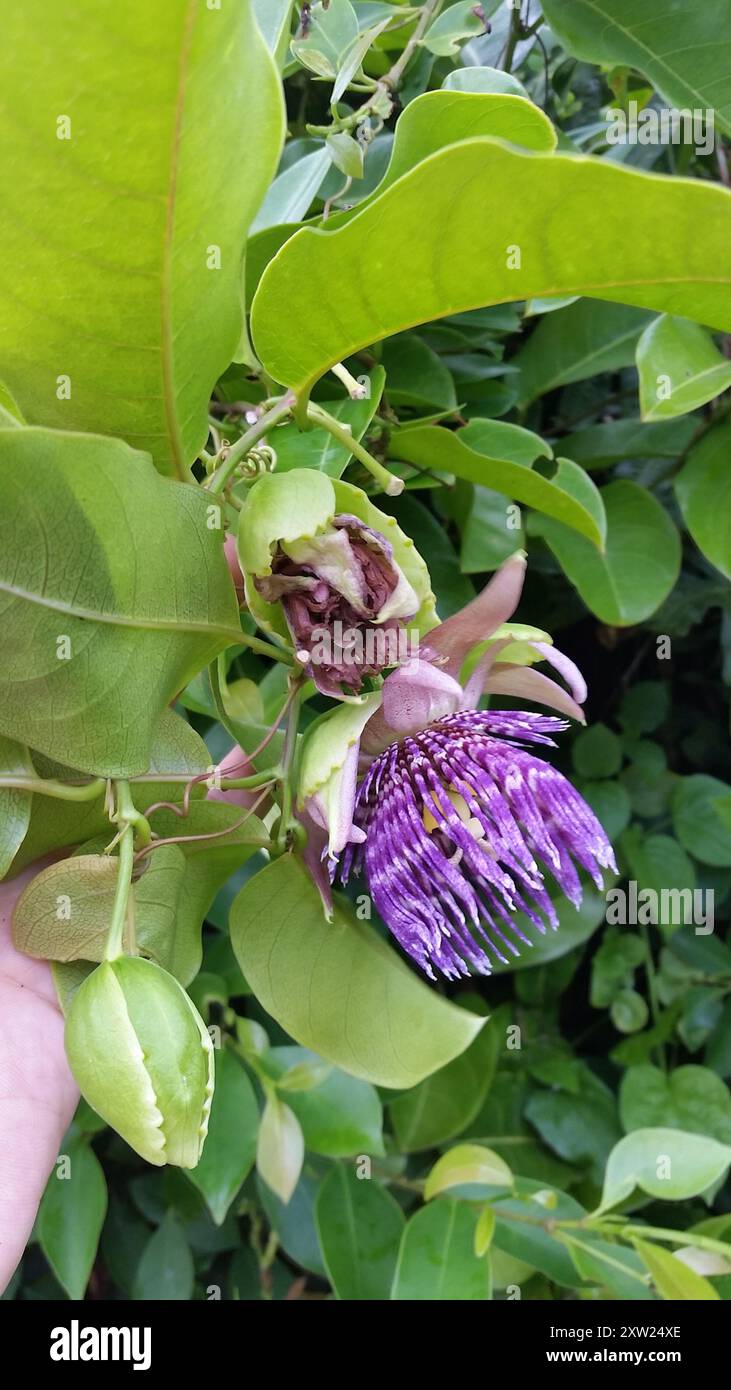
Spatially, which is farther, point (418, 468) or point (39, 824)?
point (418, 468)

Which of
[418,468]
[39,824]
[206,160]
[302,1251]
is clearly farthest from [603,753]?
[206,160]

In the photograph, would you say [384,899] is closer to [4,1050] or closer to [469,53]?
[4,1050]

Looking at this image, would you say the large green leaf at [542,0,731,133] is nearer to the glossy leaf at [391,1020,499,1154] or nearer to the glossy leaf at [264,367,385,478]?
the glossy leaf at [264,367,385,478]

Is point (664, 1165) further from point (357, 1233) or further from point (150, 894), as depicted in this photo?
A: point (150, 894)

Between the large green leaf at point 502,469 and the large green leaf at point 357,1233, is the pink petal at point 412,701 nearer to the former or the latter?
the large green leaf at point 502,469

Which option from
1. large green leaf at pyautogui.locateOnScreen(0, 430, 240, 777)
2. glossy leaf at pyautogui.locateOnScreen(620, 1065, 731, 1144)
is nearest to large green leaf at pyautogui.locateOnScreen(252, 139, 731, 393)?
large green leaf at pyautogui.locateOnScreen(0, 430, 240, 777)

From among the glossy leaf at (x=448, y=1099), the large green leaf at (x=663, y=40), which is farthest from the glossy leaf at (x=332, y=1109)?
the large green leaf at (x=663, y=40)

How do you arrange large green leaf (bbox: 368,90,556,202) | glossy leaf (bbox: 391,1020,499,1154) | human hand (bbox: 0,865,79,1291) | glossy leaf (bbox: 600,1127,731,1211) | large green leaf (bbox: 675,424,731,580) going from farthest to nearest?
glossy leaf (bbox: 391,1020,499,1154) < glossy leaf (bbox: 600,1127,731,1211) < large green leaf (bbox: 675,424,731,580) < human hand (bbox: 0,865,79,1291) < large green leaf (bbox: 368,90,556,202)
